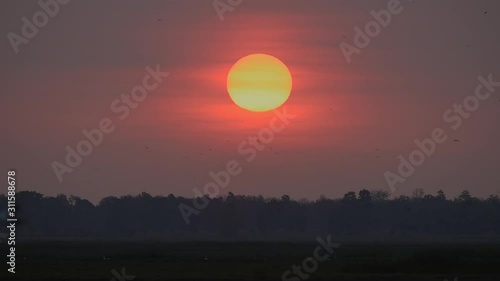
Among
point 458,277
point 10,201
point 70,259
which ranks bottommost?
point 458,277

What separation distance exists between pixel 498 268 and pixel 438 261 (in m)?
4.76

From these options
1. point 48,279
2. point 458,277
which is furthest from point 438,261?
point 48,279

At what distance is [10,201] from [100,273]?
40.9ft

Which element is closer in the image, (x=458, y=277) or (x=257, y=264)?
(x=458, y=277)

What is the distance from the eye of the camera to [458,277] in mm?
69438

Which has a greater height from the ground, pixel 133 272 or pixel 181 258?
pixel 181 258

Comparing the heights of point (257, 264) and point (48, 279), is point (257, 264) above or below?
above

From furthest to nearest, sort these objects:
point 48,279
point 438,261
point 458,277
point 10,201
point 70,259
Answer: point 70,259
point 438,261
point 458,277
point 48,279
point 10,201

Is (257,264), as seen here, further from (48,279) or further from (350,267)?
(48,279)

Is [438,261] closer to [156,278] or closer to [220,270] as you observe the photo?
[220,270]

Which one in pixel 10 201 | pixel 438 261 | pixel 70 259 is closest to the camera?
pixel 10 201

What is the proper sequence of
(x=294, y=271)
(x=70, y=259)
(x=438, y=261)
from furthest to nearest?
(x=70, y=259)
(x=438, y=261)
(x=294, y=271)

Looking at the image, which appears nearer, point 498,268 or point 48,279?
point 48,279

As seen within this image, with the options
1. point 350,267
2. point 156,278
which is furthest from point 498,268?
point 156,278
